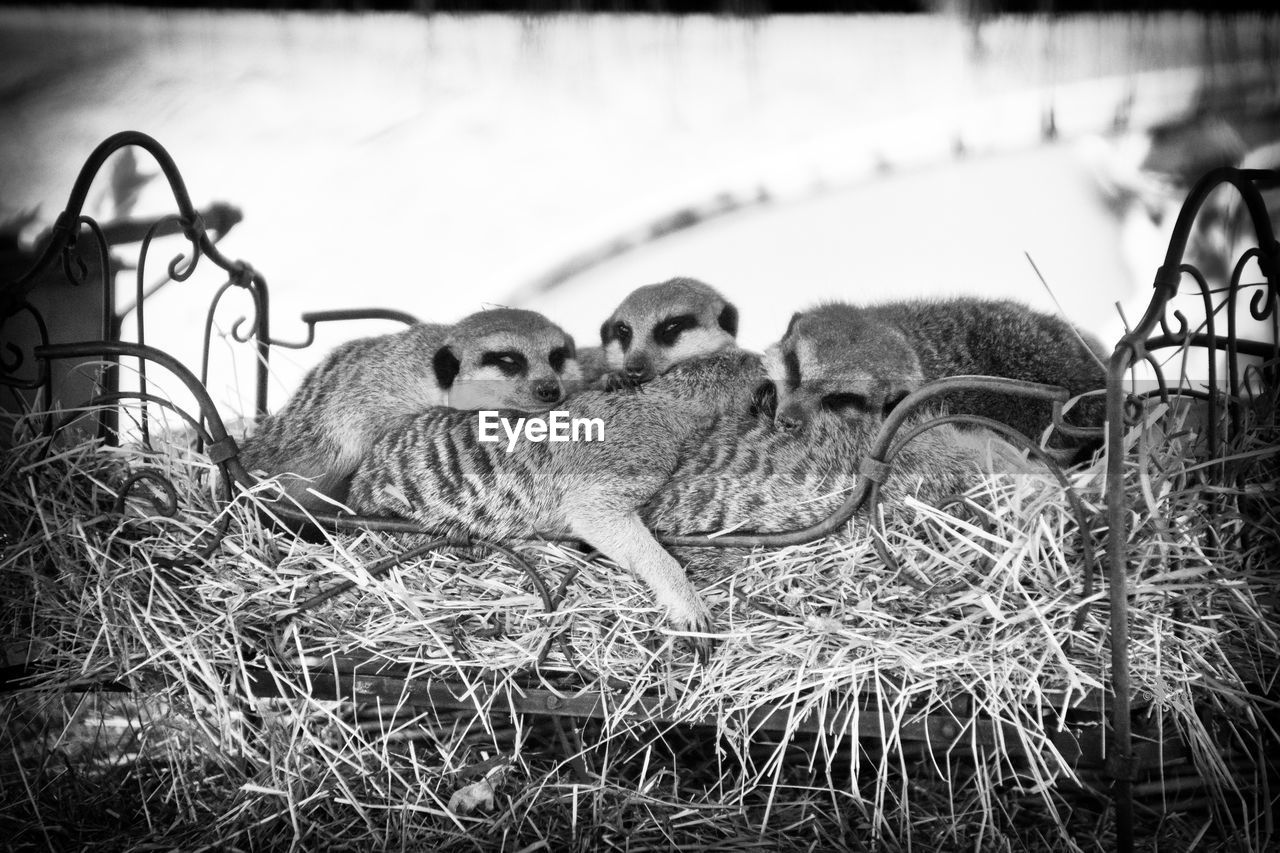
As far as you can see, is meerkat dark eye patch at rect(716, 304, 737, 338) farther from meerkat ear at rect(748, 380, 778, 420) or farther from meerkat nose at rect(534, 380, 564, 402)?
meerkat nose at rect(534, 380, 564, 402)

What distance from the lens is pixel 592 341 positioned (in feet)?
6.12

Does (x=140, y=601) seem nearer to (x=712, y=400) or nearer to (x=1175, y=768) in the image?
→ (x=712, y=400)

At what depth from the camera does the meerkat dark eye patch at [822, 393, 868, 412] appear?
160cm

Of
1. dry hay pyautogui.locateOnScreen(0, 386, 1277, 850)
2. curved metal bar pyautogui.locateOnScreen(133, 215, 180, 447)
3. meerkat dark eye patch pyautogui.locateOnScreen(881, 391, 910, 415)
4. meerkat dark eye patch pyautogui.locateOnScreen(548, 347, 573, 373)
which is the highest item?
curved metal bar pyautogui.locateOnScreen(133, 215, 180, 447)

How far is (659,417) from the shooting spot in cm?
166

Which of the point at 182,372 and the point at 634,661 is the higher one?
the point at 182,372

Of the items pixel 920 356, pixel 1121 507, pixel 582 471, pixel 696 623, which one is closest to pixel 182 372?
pixel 582 471

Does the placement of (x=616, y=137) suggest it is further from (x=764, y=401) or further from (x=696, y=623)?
(x=696, y=623)

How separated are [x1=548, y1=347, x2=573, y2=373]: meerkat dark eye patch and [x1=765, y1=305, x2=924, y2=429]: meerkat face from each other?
0.39 meters

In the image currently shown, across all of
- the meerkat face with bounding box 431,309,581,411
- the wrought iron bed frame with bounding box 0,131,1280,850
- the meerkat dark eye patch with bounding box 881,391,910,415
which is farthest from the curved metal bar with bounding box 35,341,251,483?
the meerkat dark eye patch with bounding box 881,391,910,415

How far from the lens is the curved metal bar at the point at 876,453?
4.14 feet

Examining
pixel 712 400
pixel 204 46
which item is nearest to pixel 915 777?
pixel 712 400

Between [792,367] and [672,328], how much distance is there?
242 mm

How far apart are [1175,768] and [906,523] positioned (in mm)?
668
